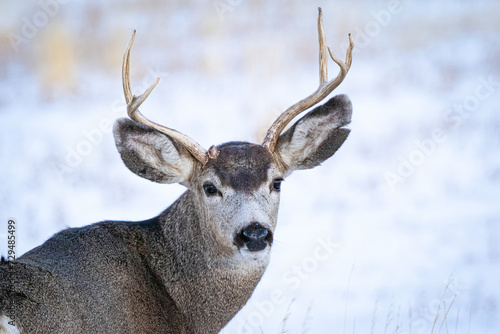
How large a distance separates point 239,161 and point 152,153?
83 centimetres

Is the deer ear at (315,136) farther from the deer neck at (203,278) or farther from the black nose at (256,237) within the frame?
the black nose at (256,237)

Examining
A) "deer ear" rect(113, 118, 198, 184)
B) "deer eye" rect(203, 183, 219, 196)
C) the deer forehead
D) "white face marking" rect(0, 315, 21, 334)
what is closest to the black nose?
the deer forehead

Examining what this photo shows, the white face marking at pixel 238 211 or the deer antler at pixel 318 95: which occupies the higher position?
the deer antler at pixel 318 95

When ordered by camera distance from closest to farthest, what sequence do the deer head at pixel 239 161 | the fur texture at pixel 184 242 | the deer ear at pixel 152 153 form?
the fur texture at pixel 184 242 → the deer head at pixel 239 161 → the deer ear at pixel 152 153

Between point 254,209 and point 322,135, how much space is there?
4.82ft

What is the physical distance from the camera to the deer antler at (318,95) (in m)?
7.61

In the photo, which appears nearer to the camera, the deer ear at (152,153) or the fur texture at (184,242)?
the fur texture at (184,242)

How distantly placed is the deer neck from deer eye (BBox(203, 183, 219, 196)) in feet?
0.67

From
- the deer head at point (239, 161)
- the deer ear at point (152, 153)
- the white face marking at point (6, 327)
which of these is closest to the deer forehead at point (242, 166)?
the deer head at point (239, 161)

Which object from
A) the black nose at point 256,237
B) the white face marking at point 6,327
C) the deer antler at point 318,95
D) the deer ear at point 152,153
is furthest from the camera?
the deer antler at point 318,95

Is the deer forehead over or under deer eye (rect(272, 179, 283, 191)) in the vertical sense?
over

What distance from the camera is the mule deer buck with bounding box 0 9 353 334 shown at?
255 inches

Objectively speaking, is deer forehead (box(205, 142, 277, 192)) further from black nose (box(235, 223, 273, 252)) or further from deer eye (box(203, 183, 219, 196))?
black nose (box(235, 223, 273, 252))

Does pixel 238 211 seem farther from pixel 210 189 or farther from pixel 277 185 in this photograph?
pixel 277 185
